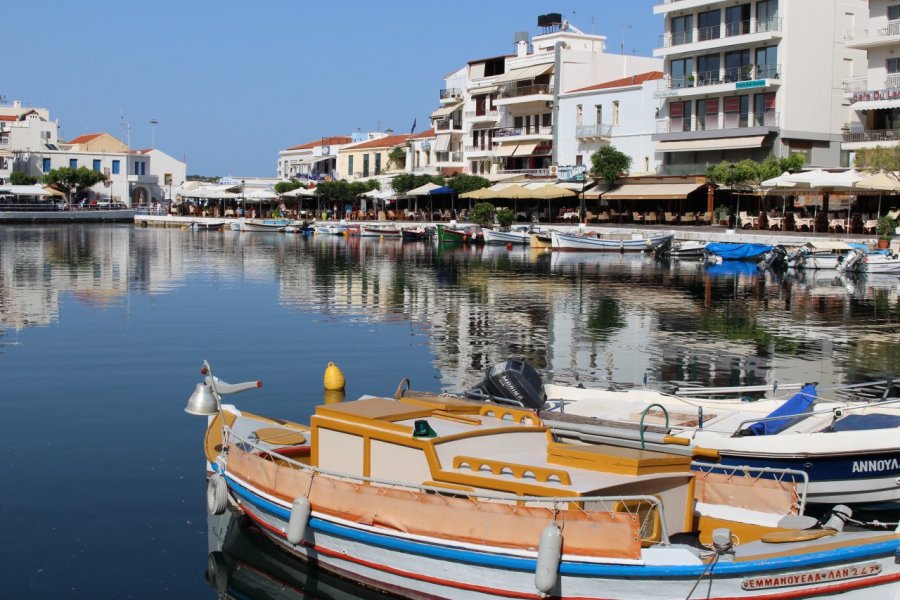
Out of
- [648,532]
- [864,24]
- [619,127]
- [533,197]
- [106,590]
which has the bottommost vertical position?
[106,590]

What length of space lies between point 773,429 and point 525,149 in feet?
224

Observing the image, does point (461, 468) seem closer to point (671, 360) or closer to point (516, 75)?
point (671, 360)

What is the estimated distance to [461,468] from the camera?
34.6ft

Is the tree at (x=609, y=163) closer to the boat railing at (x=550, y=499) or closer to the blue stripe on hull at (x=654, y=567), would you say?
the boat railing at (x=550, y=499)

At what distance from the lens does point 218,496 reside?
12.0 meters

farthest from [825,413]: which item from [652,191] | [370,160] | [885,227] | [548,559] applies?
[370,160]

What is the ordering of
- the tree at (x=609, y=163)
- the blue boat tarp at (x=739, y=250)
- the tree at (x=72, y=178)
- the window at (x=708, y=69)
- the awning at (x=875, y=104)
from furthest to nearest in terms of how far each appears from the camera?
the tree at (x=72, y=178) < the tree at (x=609, y=163) < the window at (x=708, y=69) < the awning at (x=875, y=104) < the blue boat tarp at (x=739, y=250)

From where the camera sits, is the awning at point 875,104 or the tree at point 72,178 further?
the tree at point 72,178

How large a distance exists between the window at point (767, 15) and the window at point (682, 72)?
17.8 ft

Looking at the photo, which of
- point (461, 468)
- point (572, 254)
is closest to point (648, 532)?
point (461, 468)

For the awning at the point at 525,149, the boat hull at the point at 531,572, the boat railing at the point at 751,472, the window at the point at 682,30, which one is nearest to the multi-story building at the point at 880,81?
the window at the point at 682,30

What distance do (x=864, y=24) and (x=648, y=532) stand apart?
60.8 meters

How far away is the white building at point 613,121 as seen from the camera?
70.1m

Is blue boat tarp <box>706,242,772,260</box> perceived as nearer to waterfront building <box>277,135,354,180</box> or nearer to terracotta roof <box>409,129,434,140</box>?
terracotta roof <box>409,129,434,140</box>
